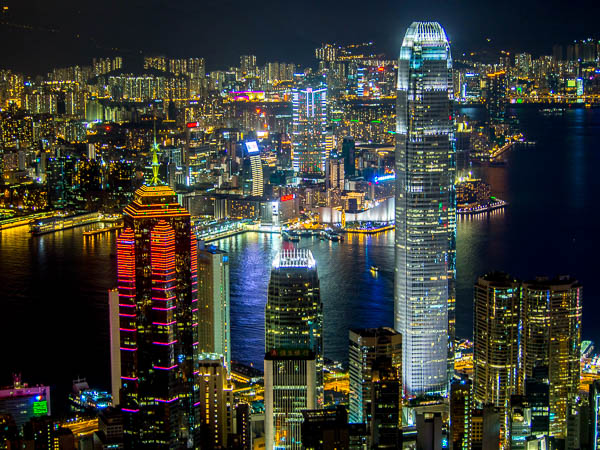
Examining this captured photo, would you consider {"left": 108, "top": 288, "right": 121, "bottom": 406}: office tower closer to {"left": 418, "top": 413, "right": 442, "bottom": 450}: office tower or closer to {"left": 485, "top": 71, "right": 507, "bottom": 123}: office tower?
{"left": 418, "top": 413, "right": 442, "bottom": 450}: office tower

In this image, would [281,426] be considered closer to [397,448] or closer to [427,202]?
[397,448]

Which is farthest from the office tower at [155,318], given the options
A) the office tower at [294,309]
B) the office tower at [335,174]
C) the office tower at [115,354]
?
the office tower at [335,174]

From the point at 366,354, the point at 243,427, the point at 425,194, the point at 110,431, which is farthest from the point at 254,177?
the point at 110,431

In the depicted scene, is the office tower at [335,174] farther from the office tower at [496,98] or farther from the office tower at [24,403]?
the office tower at [24,403]

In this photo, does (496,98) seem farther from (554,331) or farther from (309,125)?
(554,331)

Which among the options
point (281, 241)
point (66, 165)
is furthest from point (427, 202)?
point (66, 165)

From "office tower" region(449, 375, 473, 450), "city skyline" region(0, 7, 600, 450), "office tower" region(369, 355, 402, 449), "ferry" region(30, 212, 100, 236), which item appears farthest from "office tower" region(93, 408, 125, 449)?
"ferry" region(30, 212, 100, 236)
